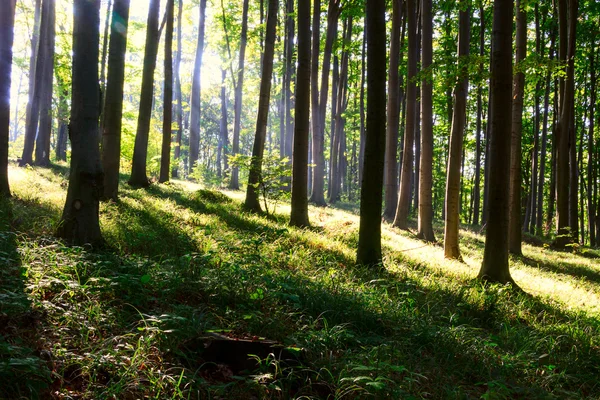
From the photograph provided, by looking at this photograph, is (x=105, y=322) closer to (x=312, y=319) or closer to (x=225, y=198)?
(x=312, y=319)

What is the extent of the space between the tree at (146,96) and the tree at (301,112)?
498cm

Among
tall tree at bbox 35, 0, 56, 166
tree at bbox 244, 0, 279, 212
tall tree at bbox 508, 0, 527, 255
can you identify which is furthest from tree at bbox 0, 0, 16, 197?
tall tree at bbox 508, 0, 527, 255

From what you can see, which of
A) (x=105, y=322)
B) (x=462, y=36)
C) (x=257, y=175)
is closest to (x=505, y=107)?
(x=462, y=36)

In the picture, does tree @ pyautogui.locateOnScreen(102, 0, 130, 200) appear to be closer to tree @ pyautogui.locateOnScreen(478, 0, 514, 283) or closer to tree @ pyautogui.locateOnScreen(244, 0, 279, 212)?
tree @ pyautogui.locateOnScreen(244, 0, 279, 212)

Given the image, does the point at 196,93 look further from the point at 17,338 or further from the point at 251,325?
the point at 17,338

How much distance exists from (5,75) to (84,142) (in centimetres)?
423

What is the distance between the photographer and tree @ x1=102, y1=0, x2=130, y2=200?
360 inches

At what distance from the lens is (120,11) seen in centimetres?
947

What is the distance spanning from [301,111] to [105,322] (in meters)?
7.49

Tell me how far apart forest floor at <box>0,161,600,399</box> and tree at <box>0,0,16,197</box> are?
1132 millimetres

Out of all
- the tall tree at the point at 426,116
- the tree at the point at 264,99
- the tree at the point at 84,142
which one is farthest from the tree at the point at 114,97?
the tall tree at the point at 426,116

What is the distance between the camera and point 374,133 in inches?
275

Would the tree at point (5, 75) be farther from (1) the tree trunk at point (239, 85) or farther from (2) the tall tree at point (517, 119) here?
(1) the tree trunk at point (239, 85)

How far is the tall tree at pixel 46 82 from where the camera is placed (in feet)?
52.4
